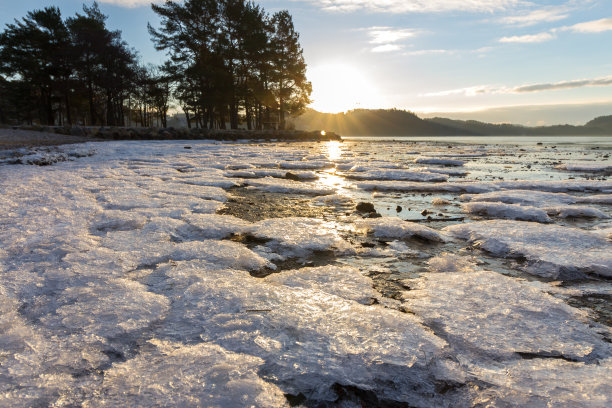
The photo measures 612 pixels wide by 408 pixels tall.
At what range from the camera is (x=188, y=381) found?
40.8 inches

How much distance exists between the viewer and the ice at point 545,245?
2.02 metres

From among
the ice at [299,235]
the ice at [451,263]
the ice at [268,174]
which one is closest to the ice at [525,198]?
the ice at [451,263]

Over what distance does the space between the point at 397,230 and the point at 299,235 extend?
869 mm

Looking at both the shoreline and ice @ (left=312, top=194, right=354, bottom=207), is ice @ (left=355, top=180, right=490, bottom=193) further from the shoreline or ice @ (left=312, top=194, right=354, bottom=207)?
the shoreline

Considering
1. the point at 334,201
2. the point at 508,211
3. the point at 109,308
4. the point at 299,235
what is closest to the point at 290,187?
the point at 334,201

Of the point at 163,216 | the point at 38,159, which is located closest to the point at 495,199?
the point at 163,216

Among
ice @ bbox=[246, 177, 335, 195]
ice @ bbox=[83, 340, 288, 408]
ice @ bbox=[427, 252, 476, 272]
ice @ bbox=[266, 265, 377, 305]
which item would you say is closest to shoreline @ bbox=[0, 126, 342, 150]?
ice @ bbox=[246, 177, 335, 195]

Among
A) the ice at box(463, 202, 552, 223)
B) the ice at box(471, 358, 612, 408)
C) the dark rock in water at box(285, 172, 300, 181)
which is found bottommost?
the ice at box(471, 358, 612, 408)

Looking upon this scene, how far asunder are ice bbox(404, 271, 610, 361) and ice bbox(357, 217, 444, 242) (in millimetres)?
811

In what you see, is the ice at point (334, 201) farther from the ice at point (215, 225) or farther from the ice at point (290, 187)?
the ice at point (215, 225)

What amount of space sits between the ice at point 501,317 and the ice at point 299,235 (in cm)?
79

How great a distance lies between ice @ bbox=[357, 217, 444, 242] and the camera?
270cm

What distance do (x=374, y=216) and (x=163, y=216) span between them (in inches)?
82.7

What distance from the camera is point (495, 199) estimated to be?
13.6 feet
